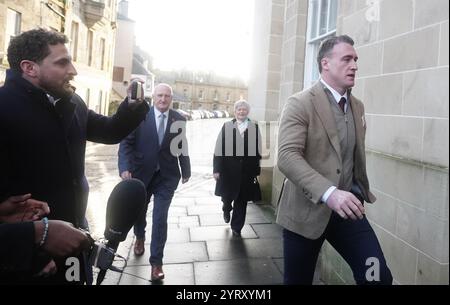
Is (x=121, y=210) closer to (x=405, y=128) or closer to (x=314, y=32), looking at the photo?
(x=405, y=128)

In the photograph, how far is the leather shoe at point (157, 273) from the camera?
157 inches

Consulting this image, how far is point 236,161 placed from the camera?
5.68 meters

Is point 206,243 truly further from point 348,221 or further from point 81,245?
point 81,245

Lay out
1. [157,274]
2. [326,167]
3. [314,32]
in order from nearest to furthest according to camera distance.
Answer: [326,167], [157,274], [314,32]

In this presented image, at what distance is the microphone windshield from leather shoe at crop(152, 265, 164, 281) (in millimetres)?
2366

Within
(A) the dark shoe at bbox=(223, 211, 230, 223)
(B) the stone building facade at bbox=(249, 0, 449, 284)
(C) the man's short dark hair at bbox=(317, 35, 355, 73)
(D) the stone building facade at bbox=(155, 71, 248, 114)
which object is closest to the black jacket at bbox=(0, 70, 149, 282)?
(C) the man's short dark hair at bbox=(317, 35, 355, 73)

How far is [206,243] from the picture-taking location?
17.3ft

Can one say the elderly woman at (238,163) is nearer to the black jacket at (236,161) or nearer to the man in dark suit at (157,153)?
the black jacket at (236,161)

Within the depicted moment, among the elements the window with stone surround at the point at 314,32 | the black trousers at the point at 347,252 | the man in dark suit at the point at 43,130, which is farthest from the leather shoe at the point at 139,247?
the window with stone surround at the point at 314,32

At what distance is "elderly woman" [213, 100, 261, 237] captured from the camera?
18.5 ft

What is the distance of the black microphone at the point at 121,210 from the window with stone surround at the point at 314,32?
464 cm

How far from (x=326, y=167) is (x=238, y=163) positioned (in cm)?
334

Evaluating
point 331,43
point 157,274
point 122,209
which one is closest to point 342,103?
point 331,43

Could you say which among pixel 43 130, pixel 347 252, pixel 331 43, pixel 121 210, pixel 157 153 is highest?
pixel 331 43
